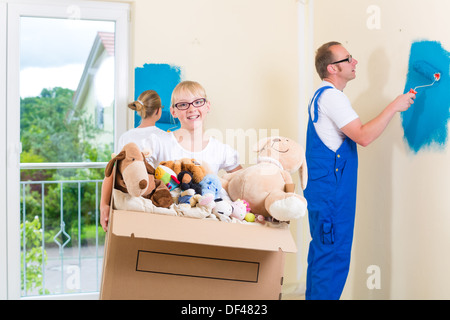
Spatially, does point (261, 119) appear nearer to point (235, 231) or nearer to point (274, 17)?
point (274, 17)

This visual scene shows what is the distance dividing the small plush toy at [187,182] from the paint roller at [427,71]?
1.04m

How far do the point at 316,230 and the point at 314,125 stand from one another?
45 centimetres

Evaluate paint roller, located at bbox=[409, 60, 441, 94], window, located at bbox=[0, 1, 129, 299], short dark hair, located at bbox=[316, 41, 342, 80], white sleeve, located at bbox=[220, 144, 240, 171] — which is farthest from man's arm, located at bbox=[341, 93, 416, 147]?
window, located at bbox=[0, 1, 129, 299]

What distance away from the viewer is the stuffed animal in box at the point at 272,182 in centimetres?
113

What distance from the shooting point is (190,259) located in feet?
3.72

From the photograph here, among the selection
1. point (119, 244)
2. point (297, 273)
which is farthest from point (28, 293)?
point (119, 244)

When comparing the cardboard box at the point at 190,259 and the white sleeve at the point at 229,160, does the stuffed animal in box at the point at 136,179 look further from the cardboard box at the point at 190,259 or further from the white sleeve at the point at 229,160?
the white sleeve at the point at 229,160

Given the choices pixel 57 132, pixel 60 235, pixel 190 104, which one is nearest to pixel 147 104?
pixel 57 132

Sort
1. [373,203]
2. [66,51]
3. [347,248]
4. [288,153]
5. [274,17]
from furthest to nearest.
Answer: [274,17], [66,51], [373,203], [347,248], [288,153]

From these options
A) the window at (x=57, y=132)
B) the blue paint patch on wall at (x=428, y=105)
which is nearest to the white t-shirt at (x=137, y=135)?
the window at (x=57, y=132)

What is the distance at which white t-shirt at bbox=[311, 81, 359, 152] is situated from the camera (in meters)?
1.87

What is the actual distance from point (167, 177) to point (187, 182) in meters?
0.06

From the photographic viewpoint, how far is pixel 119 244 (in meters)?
1.09

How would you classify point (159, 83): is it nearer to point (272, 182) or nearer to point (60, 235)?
point (60, 235)
